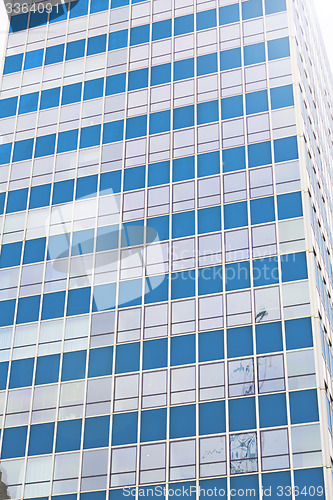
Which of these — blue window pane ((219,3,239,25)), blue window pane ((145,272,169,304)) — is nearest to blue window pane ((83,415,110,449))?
blue window pane ((145,272,169,304))

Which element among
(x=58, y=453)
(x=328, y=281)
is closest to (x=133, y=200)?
(x=328, y=281)

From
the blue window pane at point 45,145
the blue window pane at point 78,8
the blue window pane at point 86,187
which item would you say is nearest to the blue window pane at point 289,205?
the blue window pane at point 86,187

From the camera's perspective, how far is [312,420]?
48656 mm

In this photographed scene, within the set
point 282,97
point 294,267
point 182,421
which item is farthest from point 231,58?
point 182,421

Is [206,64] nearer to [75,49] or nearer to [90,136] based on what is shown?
[90,136]

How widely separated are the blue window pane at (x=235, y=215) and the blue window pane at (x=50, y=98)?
19819mm

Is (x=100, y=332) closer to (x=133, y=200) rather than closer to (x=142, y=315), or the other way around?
(x=142, y=315)

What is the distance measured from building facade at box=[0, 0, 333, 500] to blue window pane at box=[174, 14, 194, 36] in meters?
0.12

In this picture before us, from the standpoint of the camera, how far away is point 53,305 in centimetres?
5894

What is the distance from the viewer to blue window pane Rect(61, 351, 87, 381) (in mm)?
55375

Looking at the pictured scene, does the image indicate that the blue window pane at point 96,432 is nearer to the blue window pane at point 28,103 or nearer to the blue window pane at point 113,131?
the blue window pane at point 113,131

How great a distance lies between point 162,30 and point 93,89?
25.2ft

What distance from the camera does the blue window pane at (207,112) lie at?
63875 millimetres

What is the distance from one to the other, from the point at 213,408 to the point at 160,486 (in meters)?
5.43
